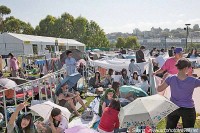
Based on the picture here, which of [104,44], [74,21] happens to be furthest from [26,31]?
[104,44]

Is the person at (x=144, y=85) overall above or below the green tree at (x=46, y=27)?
below

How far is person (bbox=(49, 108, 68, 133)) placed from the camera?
209 inches

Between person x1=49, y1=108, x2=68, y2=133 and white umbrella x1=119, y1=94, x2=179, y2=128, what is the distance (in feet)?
4.67

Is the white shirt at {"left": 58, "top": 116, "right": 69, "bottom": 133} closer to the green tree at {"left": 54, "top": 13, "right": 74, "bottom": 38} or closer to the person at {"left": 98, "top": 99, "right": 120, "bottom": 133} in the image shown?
the person at {"left": 98, "top": 99, "right": 120, "bottom": 133}

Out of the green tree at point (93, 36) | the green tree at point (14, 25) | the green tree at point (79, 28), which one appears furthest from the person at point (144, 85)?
the green tree at point (93, 36)

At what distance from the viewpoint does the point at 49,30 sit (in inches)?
2854

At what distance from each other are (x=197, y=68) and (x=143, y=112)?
17821 millimetres

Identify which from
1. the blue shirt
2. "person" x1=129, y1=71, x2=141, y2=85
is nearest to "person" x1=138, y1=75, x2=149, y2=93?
"person" x1=129, y1=71, x2=141, y2=85

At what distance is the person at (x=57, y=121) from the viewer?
532 centimetres

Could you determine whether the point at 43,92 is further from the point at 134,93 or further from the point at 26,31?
the point at 26,31

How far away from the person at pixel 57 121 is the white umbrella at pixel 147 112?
1423 millimetres

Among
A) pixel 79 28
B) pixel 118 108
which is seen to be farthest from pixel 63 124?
pixel 79 28

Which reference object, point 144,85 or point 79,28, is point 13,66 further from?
point 79,28

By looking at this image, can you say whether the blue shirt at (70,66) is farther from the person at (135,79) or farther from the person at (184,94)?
the person at (184,94)
